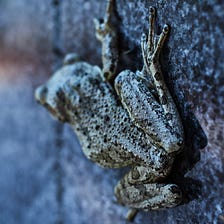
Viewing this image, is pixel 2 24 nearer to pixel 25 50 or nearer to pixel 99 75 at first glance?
pixel 25 50

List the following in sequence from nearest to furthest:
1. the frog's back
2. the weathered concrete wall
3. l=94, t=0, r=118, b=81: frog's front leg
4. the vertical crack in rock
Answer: the weathered concrete wall < the frog's back < l=94, t=0, r=118, b=81: frog's front leg < the vertical crack in rock

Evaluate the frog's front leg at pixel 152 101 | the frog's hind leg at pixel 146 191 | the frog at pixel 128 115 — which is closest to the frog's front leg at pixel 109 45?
the frog at pixel 128 115

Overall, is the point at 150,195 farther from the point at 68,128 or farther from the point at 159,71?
the point at 68,128

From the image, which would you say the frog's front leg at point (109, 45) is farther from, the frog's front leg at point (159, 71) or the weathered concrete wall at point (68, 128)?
the frog's front leg at point (159, 71)

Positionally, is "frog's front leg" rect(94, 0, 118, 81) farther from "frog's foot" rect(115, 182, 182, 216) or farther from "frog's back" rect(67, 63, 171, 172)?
"frog's foot" rect(115, 182, 182, 216)

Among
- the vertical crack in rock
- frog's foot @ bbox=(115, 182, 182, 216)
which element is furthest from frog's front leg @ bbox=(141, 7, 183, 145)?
the vertical crack in rock

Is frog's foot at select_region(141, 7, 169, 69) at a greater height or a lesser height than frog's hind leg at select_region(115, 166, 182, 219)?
greater
